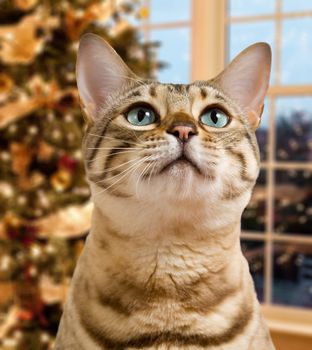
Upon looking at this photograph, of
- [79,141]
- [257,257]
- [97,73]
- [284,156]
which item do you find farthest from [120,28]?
[97,73]

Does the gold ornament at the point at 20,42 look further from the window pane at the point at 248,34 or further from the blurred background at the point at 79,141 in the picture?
the window pane at the point at 248,34

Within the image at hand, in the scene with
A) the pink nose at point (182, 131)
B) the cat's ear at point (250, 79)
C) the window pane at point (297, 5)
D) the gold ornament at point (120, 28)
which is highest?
the window pane at point (297, 5)

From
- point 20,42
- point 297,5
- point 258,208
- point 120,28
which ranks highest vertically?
point 297,5

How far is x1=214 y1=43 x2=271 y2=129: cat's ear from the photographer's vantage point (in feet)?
2.28

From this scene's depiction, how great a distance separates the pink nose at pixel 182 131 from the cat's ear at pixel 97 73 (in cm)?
17

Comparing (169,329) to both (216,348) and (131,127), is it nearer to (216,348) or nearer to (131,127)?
(216,348)

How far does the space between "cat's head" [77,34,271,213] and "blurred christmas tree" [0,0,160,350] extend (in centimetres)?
146

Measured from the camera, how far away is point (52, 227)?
2.16 m

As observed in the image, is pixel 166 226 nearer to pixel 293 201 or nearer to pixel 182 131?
pixel 182 131

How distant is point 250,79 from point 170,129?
0.19 m

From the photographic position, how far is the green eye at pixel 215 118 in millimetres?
663

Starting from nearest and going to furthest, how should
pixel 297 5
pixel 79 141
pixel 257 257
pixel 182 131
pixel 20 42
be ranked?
pixel 182 131
pixel 20 42
pixel 79 141
pixel 297 5
pixel 257 257

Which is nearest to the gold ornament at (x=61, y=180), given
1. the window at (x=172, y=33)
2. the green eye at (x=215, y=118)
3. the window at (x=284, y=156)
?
the window at (x=172, y=33)

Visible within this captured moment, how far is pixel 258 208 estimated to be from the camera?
9.28 ft
